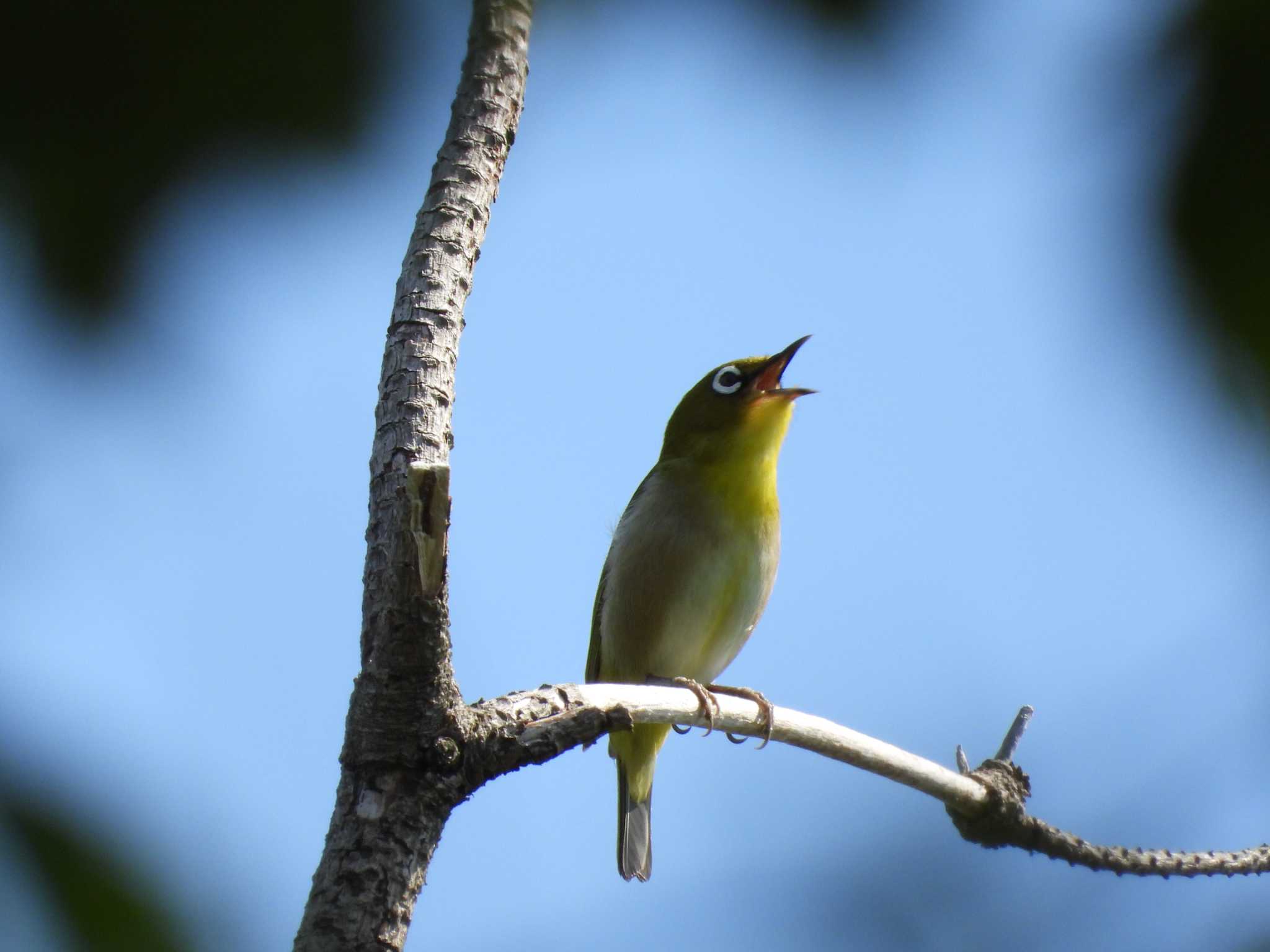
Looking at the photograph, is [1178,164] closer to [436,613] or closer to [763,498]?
[436,613]

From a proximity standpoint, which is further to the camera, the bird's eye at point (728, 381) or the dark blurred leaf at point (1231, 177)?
the bird's eye at point (728, 381)

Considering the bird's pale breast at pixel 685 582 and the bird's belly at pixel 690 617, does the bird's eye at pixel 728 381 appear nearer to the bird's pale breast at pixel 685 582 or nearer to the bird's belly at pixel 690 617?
the bird's pale breast at pixel 685 582

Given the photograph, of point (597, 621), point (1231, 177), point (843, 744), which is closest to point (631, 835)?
point (597, 621)

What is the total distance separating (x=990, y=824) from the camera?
430cm

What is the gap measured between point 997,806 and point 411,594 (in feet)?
8.18

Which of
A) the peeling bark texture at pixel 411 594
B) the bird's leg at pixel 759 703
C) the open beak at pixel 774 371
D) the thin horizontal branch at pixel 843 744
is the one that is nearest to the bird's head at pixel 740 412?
the open beak at pixel 774 371

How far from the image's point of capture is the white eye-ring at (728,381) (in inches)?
293

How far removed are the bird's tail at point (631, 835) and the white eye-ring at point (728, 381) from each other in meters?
2.41

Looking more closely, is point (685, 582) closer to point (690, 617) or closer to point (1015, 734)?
point (690, 617)

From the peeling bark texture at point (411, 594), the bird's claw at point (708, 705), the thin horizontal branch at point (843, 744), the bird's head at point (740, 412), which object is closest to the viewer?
the peeling bark texture at point (411, 594)

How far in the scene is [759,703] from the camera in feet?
17.1

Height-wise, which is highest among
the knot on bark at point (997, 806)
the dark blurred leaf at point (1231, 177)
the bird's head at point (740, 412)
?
the bird's head at point (740, 412)

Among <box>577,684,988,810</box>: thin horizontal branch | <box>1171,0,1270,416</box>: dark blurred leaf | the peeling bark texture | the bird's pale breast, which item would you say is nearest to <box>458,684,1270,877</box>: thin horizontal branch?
<box>577,684,988,810</box>: thin horizontal branch

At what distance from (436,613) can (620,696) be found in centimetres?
91
